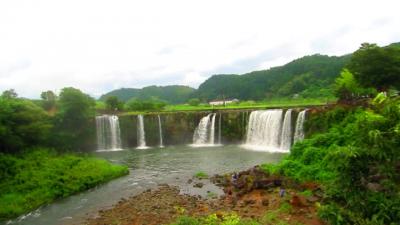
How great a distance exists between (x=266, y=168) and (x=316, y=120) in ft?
23.1

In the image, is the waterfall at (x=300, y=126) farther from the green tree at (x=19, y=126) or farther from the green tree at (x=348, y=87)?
the green tree at (x=19, y=126)

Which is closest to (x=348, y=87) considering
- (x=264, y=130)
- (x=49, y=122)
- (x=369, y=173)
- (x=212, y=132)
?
(x=264, y=130)

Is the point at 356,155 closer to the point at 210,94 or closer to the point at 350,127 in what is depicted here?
the point at 350,127

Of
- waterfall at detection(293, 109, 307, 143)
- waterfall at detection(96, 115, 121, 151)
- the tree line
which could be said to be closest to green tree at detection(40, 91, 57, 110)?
the tree line

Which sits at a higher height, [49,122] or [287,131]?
[49,122]

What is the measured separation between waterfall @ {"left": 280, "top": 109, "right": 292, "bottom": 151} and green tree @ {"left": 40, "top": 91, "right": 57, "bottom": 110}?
87.2 feet

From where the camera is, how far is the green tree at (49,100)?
133 feet

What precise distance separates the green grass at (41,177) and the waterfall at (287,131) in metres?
12.8

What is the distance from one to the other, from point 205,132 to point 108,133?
9791mm

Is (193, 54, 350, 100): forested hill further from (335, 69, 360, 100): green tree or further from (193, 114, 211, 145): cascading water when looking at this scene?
(335, 69, 360, 100): green tree

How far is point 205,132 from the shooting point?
35562 mm

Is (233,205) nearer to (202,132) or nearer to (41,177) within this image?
(41,177)

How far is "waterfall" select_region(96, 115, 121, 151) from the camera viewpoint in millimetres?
35469

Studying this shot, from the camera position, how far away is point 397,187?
8.70 m
